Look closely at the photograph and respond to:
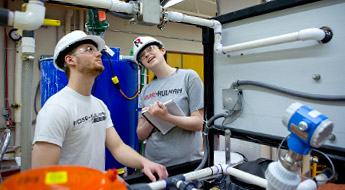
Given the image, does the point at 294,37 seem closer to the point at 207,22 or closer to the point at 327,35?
the point at 327,35

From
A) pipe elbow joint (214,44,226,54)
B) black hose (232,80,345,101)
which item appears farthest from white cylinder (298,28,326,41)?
pipe elbow joint (214,44,226,54)

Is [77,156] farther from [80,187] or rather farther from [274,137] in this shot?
[274,137]

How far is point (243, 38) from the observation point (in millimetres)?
1014

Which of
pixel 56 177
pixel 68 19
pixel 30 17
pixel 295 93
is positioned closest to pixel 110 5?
pixel 30 17

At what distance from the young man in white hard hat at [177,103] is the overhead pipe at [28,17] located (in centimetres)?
80

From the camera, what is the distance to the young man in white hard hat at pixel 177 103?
1.38 metres

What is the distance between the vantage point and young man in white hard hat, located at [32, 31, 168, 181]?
92 centimetres

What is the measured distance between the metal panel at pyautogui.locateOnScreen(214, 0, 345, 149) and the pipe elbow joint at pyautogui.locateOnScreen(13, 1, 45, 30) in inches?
30.6

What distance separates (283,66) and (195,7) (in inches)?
168

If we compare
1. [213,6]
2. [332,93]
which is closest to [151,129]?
[332,93]

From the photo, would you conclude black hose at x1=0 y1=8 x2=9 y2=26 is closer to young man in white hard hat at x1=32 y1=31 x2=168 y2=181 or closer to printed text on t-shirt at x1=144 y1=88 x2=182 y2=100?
young man in white hard hat at x1=32 y1=31 x2=168 y2=181

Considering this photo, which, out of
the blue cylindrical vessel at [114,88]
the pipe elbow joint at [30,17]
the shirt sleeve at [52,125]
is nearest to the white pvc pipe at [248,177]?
the shirt sleeve at [52,125]

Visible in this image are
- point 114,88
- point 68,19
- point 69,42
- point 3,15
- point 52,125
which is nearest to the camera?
point 3,15

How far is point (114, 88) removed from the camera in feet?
5.43
